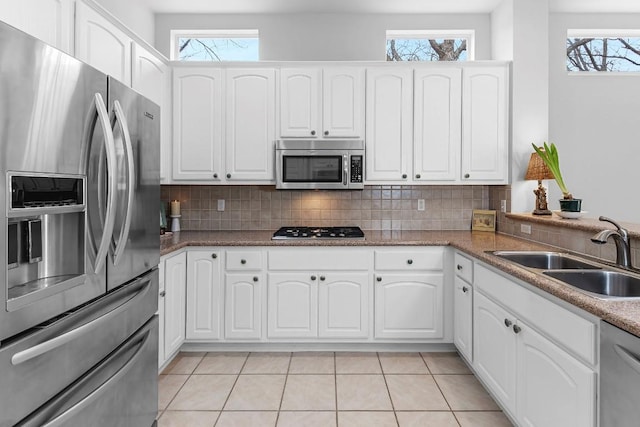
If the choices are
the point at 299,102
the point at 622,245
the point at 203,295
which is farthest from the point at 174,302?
the point at 622,245

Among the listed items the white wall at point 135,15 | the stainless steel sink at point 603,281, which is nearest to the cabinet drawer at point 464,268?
the stainless steel sink at point 603,281

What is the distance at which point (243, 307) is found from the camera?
113 inches

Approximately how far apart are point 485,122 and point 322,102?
51.9 inches

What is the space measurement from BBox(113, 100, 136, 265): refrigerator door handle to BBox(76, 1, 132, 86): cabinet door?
743mm

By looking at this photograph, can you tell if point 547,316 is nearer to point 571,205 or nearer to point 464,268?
point 464,268

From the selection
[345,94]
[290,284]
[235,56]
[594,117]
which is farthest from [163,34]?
[594,117]

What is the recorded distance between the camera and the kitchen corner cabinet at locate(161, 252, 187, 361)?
8.34 ft

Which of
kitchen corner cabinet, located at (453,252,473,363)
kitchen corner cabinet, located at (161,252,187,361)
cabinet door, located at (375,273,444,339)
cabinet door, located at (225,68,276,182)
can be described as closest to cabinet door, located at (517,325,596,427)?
kitchen corner cabinet, located at (453,252,473,363)

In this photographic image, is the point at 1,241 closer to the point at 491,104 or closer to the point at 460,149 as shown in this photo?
the point at 460,149

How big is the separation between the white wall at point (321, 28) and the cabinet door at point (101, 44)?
3.87ft

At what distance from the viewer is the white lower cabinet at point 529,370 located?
137cm

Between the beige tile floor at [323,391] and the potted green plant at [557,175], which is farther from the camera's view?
the potted green plant at [557,175]

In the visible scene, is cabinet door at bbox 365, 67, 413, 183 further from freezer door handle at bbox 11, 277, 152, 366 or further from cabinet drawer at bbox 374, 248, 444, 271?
freezer door handle at bbox 11, 277, 152, 366

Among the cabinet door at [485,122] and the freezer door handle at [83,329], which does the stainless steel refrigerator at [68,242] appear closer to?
the freezer door handle at [83,329]
